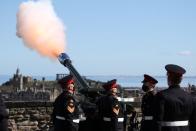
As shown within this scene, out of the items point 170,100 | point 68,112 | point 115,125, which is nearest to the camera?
point 170,100

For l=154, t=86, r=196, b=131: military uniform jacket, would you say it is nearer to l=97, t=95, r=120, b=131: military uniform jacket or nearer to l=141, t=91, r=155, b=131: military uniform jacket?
l=141, t=91, r=155, b=131: military uniform jacket

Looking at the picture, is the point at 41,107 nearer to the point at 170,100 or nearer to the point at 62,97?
the point at 62,97

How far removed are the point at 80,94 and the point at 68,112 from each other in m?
2.56

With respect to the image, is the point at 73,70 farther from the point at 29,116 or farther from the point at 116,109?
the point at 29,116

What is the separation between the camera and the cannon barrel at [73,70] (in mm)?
12780

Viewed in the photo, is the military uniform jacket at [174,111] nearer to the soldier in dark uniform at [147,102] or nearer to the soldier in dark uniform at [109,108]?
the soldier in dark uniform at [147,102]

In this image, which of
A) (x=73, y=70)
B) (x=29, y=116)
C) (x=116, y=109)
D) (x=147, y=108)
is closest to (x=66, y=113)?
(x=147, y=108)

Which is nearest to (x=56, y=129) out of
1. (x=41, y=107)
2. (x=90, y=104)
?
(x=90, y=104)

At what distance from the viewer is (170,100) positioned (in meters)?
7.54

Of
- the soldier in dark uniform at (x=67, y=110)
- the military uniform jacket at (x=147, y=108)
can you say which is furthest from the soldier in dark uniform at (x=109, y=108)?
the soldier in dark uniform at (x=67, y=110)

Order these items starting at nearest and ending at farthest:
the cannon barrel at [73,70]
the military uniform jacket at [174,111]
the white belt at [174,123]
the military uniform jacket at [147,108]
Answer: the military uniform jacket at [174,111] → the white belt at [174,123] → the military uniform jacket at [147,108] → the cannon barrel at [73,70]

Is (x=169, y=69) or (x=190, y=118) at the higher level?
(x=169, y=69)

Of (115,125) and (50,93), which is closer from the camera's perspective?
(115,125)

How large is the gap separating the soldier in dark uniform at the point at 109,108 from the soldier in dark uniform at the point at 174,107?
3799 mm
